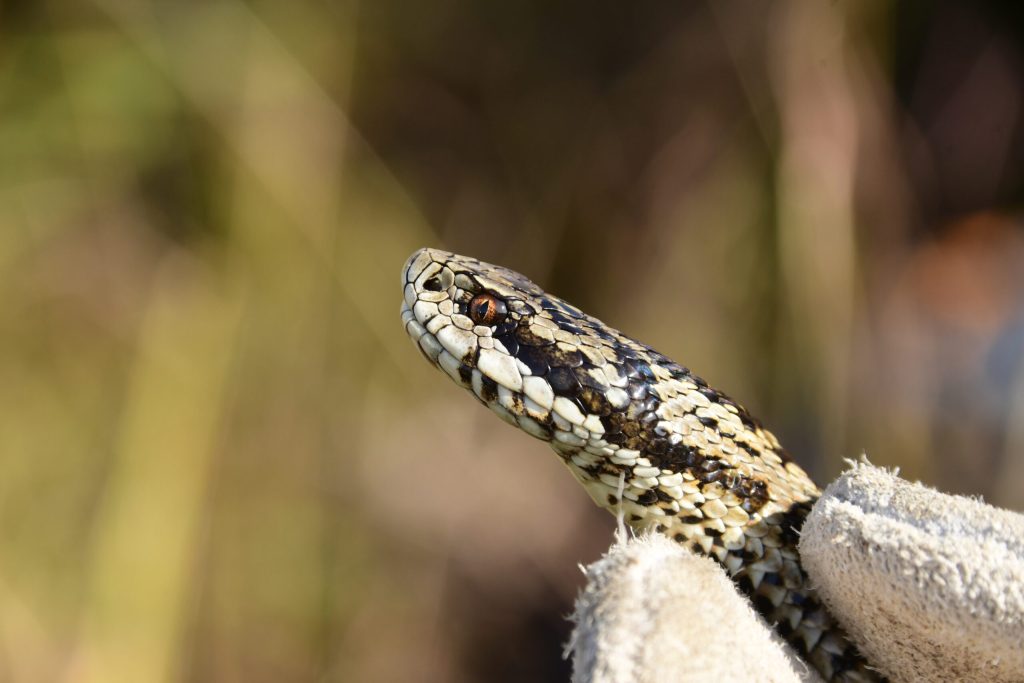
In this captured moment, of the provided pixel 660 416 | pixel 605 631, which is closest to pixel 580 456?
pixel 660 416

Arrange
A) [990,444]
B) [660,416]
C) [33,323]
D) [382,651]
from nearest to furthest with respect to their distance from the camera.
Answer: [660,416] < [33,323] < [382,651] < [990,444]

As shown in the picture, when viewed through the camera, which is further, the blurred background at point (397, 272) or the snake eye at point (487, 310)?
the blurred background at point (397, 272)

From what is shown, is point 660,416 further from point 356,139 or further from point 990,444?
point 990,444

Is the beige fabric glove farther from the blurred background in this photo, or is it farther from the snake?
the blurred background

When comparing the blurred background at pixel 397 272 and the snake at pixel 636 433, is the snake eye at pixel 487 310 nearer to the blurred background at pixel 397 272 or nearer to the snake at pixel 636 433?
the snake at pixel 636 433

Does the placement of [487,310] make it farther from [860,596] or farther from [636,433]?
[860,596]

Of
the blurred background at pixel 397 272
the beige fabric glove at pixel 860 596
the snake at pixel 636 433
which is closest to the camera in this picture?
the beige fabric glove at pixel 860 596

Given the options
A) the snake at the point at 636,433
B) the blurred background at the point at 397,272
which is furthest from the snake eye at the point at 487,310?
the blurred background at the point at 397,272

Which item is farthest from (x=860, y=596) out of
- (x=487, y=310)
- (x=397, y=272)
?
(x=397, y=272)
